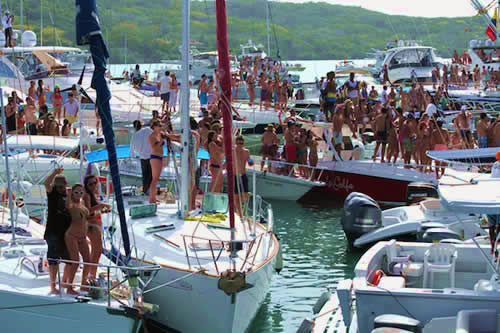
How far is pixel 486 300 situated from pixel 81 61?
45.9 m

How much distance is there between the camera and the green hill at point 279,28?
10806cm

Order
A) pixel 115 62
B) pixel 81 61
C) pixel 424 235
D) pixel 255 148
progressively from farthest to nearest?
1. pixel 115 62
2. pixel 81 61
3. pixel 255 148
4. pixel 424 235

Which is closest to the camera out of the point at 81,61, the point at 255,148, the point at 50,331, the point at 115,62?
the point at 50,331

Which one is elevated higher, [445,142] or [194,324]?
[445,142]

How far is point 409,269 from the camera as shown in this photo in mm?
11211

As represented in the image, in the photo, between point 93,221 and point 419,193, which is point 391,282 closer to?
Answer: point 93,221

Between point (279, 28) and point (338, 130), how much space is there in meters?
118

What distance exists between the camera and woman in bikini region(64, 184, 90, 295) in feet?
33.0

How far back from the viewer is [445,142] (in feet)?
66.3

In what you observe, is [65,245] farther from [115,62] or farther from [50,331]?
[115,62]

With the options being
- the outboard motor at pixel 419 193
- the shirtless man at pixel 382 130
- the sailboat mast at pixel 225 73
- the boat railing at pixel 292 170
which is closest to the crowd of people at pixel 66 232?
the sailboat mast at pixel 225 73

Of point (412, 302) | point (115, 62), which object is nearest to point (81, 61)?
point (412, 302)

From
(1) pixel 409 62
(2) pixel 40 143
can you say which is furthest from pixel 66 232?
(1) pixel 409 62

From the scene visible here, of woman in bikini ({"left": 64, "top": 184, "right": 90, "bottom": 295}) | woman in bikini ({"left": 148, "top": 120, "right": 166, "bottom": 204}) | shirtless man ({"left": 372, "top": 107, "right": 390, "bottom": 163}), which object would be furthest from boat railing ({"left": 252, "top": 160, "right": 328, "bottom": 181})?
woman in bikini ({"left": 64, "top": 184, "right": 90, "bottom": 295})
